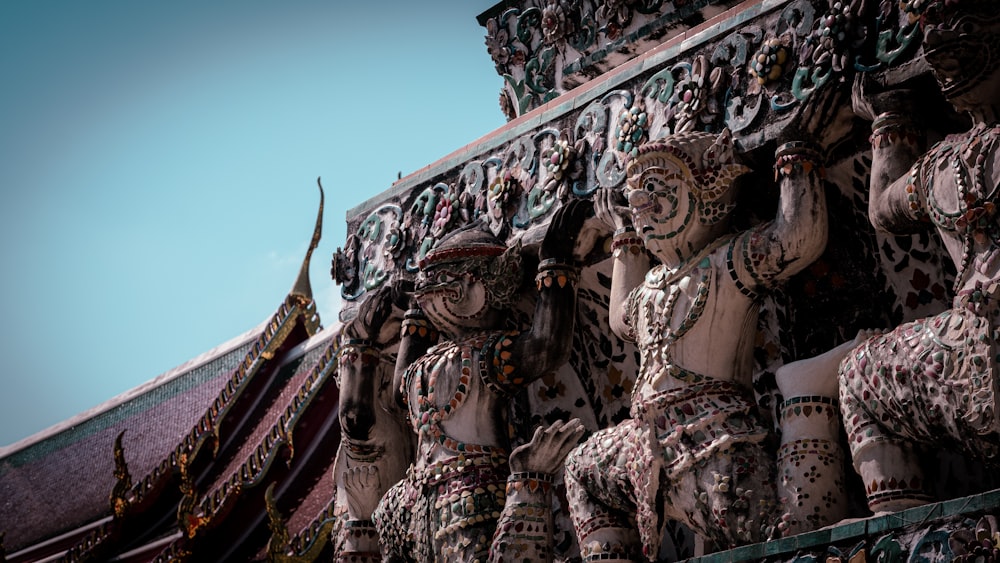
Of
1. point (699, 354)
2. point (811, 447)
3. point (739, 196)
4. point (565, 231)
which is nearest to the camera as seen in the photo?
point (811, 447)

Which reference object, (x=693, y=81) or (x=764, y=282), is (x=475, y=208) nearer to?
(x=693, y=81)

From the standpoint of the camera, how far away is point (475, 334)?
640cm

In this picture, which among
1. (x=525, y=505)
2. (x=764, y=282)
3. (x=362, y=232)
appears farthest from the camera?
(x=362, y=232)

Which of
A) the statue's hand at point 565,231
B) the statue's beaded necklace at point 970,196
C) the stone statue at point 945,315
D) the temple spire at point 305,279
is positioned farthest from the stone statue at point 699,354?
the temple spire at point 305,279

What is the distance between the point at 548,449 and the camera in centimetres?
586

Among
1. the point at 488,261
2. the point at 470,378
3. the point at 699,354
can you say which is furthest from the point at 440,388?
the point at 699,354

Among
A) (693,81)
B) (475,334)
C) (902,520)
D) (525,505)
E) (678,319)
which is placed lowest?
(902,520)

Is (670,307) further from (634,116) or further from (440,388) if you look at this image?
(440,388)

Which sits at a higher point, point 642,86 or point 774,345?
point 642,86

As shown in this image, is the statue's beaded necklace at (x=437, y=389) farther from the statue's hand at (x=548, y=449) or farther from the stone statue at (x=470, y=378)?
the statue's hand at (x=548, y=449)

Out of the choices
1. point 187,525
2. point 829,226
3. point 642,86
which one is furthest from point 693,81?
point 187,525

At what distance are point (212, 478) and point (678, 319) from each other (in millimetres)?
6682

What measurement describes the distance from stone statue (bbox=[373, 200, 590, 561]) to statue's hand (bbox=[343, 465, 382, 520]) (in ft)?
0.77

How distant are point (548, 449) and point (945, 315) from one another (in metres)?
1.76
